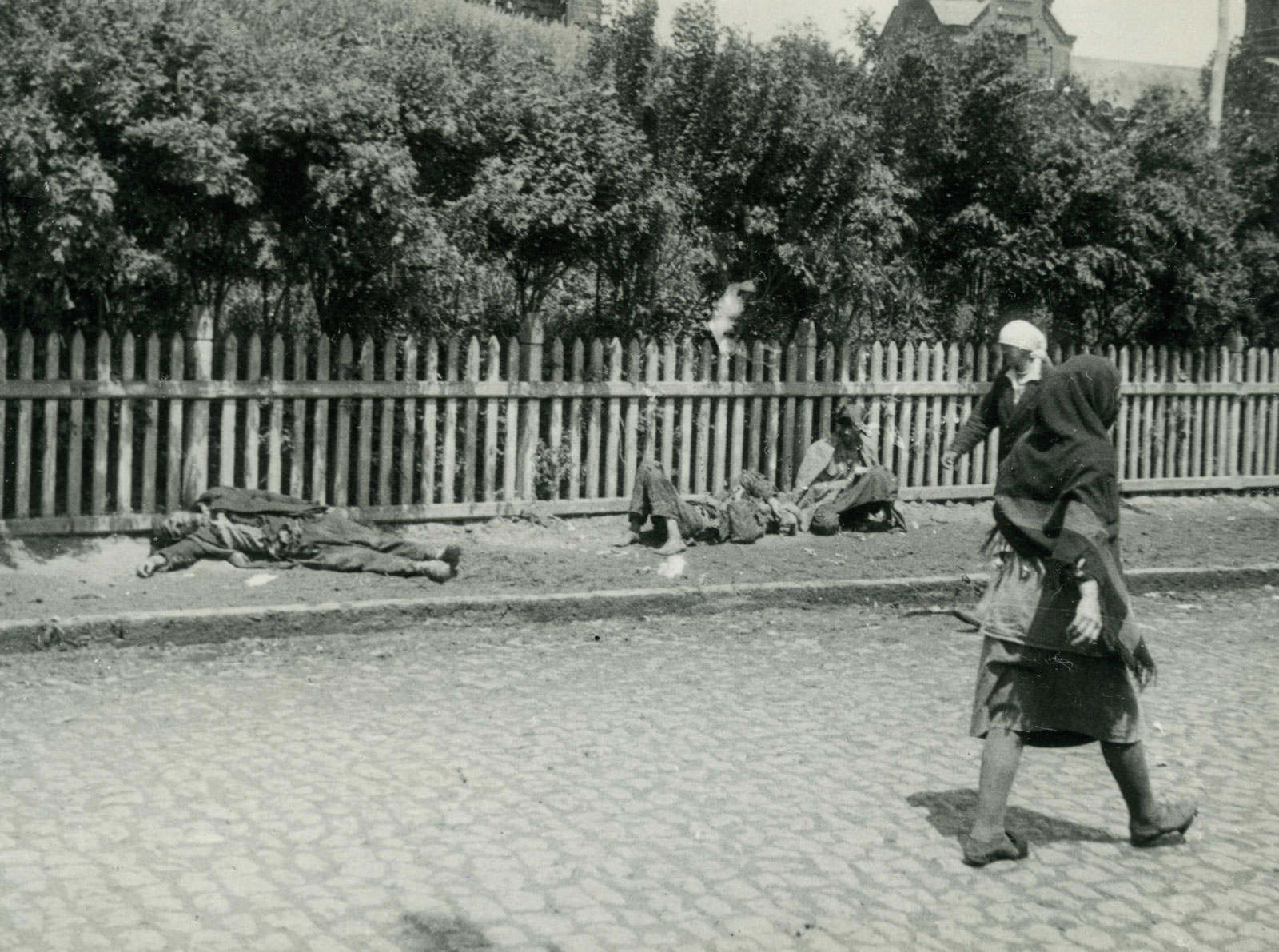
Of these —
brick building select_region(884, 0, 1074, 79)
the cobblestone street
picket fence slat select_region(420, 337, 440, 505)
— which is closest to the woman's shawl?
the cobblestone street

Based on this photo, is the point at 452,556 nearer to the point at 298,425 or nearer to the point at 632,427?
the point at 298,425

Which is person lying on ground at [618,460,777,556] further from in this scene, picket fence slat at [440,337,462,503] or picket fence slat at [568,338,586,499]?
picket fence slat at [440,337,462,503]

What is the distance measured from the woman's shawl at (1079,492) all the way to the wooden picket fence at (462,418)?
6.77 metres

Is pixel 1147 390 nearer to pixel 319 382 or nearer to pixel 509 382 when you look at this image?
pixel 509 382

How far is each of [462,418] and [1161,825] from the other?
782 cm

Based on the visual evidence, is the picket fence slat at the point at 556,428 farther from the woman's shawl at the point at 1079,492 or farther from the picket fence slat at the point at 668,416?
the woman's shawl at the point at 1079,492

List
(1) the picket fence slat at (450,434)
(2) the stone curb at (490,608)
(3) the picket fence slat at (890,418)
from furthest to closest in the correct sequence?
(3) the picket fence slat at (890,418), (1) the picket fence slat at (450,434), (2) the stone curb at (490,608)

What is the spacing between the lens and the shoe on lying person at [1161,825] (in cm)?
523

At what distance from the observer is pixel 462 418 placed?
12086 millimetres

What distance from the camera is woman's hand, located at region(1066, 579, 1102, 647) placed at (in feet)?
16.5

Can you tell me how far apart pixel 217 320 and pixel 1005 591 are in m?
7.66

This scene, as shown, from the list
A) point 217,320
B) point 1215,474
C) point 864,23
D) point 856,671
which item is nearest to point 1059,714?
point 856,671

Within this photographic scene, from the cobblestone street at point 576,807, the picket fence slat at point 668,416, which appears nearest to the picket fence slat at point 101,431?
the cobblestone street at point 576,807

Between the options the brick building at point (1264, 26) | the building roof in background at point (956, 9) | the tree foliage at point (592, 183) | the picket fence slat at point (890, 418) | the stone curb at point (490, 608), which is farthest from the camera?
the building roof in background at point (956, 9)
